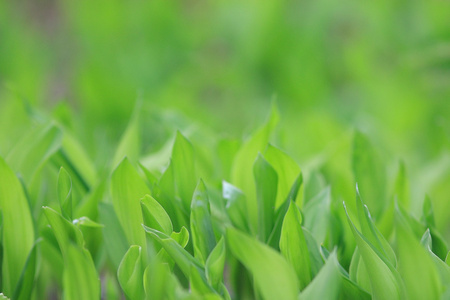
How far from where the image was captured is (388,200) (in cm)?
102

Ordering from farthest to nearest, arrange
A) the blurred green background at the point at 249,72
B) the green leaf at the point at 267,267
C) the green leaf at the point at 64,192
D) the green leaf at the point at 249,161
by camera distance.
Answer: the blurred green background at the point at 249,72
the green leaf at the point at 249,161
the green leaf at the point at 64,192
the green leaf at the point at 267,267

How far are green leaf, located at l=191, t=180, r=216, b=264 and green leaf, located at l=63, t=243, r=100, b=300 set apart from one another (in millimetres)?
141

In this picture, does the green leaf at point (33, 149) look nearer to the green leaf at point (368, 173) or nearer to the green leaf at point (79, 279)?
the green leaf at point (79, 279)

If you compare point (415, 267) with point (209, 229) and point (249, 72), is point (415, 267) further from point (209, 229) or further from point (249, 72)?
point (249, 72)

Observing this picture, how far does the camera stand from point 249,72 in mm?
2125

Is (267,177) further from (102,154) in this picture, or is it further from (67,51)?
(67,51)

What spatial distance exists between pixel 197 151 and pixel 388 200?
39cm

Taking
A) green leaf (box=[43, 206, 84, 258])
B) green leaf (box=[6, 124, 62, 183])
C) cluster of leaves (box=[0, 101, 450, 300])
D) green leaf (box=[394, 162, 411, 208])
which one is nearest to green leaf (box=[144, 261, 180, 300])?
cluster of leaves (box=[0, 101, 450, 300])

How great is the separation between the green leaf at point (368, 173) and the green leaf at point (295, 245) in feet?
0.96

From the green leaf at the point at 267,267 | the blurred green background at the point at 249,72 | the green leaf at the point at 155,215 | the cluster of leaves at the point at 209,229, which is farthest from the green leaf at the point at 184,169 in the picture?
the blurred green background at the point at 249,72

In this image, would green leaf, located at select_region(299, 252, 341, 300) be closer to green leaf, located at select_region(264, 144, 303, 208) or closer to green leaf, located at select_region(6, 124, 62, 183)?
green leaf, located at select_region(264, 144, 303, 208)

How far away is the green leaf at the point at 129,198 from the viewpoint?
2.67 feet

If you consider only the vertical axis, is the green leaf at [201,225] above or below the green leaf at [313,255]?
above

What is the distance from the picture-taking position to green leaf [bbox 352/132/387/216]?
1.01m
